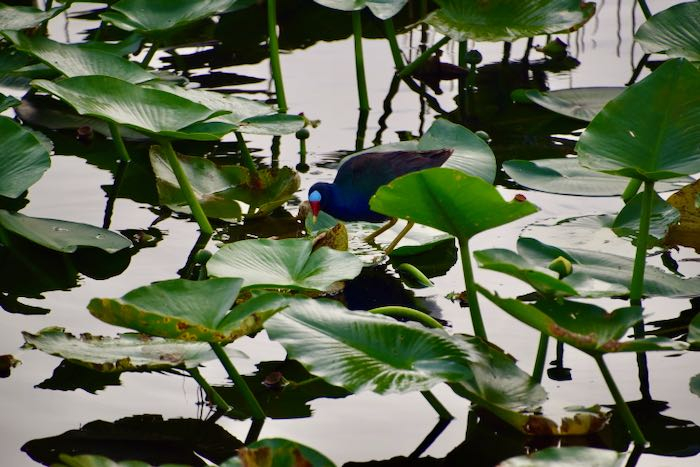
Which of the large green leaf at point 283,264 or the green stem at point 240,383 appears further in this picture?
the large green leaf at point 283,264

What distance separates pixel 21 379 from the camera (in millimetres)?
1641

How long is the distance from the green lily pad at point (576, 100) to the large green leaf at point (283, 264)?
45.7 inches

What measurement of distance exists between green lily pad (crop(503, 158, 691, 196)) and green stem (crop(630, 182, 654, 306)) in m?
0.59

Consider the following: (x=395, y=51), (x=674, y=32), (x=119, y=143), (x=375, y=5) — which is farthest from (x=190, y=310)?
(x=395, y=51)

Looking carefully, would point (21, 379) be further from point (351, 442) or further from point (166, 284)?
point (351, 442)

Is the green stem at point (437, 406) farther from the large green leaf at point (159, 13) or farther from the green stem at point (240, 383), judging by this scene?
the large green leaf at point (159, 13)

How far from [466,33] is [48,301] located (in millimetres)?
1341

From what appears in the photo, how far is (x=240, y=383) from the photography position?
4.77ft

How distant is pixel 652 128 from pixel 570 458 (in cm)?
65

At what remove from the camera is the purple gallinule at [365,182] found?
2051mm

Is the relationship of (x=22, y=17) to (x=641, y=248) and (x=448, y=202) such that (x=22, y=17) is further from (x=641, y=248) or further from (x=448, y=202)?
(x=641, y=248)

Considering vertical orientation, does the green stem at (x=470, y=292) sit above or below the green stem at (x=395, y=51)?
below

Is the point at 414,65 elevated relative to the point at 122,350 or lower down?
elevated

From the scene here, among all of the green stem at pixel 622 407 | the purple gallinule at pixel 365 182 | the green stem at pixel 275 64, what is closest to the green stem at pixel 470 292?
the green stem at pixel 622 407
